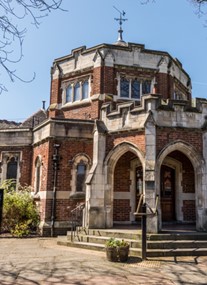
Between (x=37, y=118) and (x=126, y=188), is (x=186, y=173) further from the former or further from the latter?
(x=37, y=118)

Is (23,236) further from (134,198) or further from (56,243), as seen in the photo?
(134,198)

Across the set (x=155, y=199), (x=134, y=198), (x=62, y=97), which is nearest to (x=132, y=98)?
(x=62, y=97)

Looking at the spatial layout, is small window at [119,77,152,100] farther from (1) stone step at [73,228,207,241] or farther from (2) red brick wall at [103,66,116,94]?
(1) stone step at [73,228,207,241]

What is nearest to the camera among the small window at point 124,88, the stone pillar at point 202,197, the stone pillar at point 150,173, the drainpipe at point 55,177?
the stone pillar at point 150,173

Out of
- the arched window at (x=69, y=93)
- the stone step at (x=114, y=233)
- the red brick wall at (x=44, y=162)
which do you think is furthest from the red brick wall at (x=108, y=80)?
the stone step at (x=114, y=233)

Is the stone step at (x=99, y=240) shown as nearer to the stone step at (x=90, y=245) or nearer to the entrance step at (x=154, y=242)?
the entrance step at (x=154, y=242)

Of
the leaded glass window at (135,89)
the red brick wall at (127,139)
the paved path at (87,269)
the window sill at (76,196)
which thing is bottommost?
the paved path at (87,269)

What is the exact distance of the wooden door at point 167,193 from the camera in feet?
43.0

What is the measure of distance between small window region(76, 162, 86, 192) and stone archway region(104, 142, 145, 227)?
184cm

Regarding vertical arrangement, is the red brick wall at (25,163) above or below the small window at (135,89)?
below

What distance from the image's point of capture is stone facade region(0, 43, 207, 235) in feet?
36.8

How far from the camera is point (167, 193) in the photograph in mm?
13336

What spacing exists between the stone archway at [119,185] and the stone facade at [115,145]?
0.14ft

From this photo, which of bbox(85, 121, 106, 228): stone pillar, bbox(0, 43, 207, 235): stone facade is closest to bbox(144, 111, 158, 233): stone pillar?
bbox(0, 43, 207, 235): stone facade
